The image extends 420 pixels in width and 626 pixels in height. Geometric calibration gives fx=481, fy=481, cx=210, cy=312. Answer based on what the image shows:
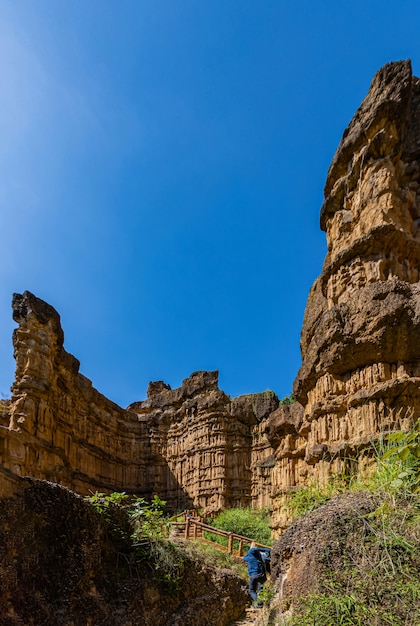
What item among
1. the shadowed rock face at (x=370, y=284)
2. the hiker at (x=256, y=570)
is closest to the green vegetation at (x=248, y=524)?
the shadowed rock face at (x=370, y=284)

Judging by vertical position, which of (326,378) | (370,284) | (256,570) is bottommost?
(256,570)

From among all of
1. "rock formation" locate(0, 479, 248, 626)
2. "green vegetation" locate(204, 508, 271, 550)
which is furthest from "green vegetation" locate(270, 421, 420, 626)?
"green vegetation" locate(204, 508, 271, 550)

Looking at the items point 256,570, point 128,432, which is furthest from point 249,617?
point 128,432

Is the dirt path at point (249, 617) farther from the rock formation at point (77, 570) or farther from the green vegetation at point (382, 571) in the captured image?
the green vegetation at point (382, 571)

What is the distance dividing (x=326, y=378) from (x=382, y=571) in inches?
364

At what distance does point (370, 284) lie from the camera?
1325 centimetres

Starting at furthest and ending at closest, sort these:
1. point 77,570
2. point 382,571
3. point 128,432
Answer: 1. point 128,432
2. point 77,570
3. point 382,571

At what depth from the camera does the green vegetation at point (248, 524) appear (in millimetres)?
21156

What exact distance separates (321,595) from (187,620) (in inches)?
207

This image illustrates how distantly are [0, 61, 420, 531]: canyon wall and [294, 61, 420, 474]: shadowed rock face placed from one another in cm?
4

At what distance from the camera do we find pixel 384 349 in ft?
40.7

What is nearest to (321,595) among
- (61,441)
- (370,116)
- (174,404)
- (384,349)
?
(384,349)

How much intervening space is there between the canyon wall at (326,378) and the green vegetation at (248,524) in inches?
84.7

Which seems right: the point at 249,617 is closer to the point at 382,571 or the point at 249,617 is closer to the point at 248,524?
the point at 382,571
